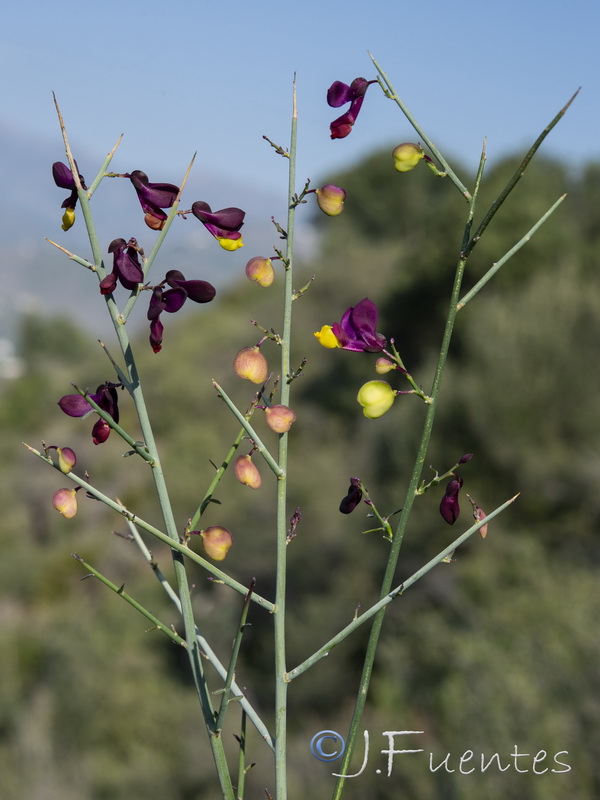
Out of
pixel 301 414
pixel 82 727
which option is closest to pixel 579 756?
pixel 82 727

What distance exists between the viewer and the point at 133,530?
41.2 inches

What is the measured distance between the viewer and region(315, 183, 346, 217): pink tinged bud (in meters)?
1.02

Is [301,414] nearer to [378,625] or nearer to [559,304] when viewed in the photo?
[559,304]

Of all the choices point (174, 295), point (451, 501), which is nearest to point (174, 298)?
point (174, 295)

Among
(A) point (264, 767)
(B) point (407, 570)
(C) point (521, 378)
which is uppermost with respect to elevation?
(C) point (521, 378)

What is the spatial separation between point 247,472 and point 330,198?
35cm

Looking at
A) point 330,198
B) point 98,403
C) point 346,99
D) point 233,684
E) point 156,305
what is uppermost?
point 346,99

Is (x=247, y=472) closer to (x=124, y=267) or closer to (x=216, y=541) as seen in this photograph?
(x=216, y=541)

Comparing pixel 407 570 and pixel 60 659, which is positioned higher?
pixel 407 570

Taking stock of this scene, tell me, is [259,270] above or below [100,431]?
above

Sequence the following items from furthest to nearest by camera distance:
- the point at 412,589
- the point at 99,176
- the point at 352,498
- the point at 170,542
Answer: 1. the point at 412,589
2. the point at 352,498
3. the point at 99,176
4. the point at 170,542

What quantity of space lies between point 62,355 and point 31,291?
2670cm

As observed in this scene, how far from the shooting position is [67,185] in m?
0.98

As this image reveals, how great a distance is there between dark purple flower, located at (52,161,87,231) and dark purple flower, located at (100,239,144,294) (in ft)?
0.28
